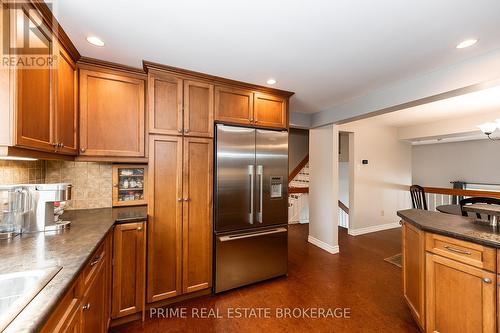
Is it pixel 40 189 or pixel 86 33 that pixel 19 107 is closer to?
pixel 40 189

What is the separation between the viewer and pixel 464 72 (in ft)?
6.38

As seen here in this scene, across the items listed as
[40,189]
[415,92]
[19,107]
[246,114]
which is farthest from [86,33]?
[415,92]

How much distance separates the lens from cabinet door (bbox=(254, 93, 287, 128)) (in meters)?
2.63

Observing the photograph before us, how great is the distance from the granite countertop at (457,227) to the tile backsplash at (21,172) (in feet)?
10.7

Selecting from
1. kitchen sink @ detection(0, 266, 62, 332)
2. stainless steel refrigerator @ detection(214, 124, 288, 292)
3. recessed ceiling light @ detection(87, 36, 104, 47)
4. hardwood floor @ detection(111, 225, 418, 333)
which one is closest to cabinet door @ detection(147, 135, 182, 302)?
hardwood floor @ detection(111, 225, 418, 333)

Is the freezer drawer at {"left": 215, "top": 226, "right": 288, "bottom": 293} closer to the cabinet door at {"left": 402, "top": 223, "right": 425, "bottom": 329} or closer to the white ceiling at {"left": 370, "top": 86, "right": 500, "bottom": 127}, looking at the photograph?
the cabinet door at {"left": 402, "top": 223, "right": 425, "bottom": 329}

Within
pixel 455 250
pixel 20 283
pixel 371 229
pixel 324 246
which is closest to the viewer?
pixel 20 283

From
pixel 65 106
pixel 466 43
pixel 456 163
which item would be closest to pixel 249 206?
pixel 65 106

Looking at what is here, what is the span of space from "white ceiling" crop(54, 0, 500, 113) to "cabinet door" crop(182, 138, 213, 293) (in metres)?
0.89

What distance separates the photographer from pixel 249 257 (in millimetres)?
2504

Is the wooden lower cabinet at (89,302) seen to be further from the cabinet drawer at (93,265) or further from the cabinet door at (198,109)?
the cabinet door at (198,109)

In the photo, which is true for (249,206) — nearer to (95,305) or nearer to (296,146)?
(95,305)

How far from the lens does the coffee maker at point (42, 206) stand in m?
1.54

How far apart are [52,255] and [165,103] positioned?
60.1 inches
